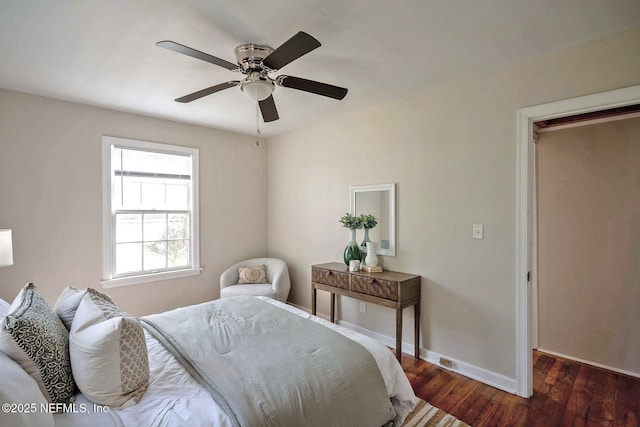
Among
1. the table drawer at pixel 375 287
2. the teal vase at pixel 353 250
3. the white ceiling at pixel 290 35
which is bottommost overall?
the table drawer at pixel 375 287

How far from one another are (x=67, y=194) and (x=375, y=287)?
3130mm

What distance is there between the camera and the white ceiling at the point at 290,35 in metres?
1.71

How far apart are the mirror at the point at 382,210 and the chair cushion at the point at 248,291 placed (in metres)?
1.39

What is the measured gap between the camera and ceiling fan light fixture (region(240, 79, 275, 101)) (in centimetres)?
208

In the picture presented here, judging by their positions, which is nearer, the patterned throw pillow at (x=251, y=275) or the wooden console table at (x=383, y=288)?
the wooden console table at (x=383, y=288)

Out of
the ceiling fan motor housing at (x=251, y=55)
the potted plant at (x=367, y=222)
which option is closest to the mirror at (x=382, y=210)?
the potted plant at (x=367, y=222)

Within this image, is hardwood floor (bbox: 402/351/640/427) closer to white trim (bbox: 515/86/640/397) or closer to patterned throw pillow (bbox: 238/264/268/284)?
white trim (bbox: 515/86/640/397)

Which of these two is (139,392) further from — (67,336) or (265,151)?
(265,151)

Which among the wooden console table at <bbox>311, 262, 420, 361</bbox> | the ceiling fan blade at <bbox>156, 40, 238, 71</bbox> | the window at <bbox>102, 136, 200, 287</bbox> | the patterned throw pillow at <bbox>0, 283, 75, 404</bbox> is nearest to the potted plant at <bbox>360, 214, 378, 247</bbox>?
the wooden console table at <bbox>311, 262, 420, 361</bbox>

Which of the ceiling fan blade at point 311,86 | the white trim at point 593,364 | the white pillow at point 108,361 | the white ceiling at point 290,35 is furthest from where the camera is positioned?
the white trim at point 593,364

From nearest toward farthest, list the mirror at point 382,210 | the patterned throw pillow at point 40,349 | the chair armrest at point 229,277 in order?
the patterned throw pillow at point 40,349, the mirror at point 382,210, the chair armrest at point 229,277

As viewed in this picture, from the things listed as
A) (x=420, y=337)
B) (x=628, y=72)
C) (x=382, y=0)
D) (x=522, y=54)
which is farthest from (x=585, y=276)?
(x=382, y=0)

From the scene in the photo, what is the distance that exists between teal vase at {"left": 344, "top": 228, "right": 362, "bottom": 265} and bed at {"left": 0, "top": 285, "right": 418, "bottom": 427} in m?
1.24

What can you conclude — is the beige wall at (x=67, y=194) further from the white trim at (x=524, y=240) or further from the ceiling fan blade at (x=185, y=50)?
the white trim at (x=524, y=240)
